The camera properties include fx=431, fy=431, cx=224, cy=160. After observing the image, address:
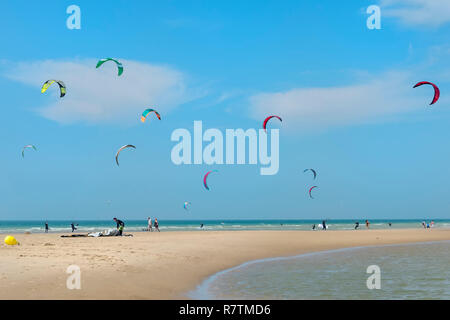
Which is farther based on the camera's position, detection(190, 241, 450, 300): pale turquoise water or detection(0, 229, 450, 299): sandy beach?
detection(190, 241, 450, 300): pale turquoise water

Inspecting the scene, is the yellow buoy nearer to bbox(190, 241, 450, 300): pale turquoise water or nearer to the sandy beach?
the sandy beach

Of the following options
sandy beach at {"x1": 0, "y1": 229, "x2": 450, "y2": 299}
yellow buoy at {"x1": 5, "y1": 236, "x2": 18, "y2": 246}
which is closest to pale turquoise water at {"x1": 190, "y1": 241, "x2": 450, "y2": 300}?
sandy beach at {"x1": 0, "y1": 229, "x2": 450, "y2": 299}

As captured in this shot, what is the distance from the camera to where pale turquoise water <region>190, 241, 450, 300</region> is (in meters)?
12.1

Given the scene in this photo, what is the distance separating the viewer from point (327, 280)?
14609 mm

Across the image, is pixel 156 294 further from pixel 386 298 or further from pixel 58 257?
pixel 58 257

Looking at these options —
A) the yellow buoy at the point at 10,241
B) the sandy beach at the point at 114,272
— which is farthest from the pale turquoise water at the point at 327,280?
the yellow buoy at the point at 10,241

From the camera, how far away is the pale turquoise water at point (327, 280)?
1208 cm

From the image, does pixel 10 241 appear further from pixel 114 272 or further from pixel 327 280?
pixel 327 280

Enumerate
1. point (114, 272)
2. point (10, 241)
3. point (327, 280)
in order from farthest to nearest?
point (10, 241)
point (327, 280)
point (114, 272)

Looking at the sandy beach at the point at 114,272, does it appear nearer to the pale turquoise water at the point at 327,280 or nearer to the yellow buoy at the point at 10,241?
the pale turquoise water at the point at 327,280

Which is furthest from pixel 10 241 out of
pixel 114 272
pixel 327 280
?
pixel 327 280

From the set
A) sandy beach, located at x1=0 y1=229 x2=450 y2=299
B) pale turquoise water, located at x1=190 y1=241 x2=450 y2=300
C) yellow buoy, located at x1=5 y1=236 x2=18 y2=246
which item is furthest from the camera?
yellow buoy, located at x1=5 y1=236 x2=18 y2=246
